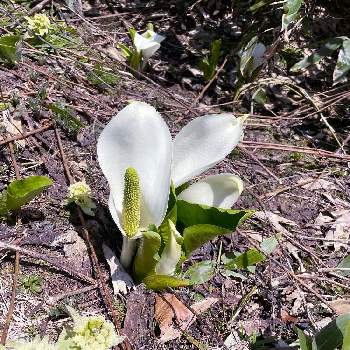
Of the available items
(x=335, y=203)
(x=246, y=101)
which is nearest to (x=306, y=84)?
(x=246, y=101)

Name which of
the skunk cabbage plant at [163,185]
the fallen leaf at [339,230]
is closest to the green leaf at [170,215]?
the skunk cabbage plant at [163,185]

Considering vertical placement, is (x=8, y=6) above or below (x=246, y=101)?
above

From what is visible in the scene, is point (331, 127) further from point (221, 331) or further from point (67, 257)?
point (67, 257)

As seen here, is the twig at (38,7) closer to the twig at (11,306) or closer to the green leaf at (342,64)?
the green leaf at (342,64)

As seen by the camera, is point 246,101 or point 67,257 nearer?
point 67,257

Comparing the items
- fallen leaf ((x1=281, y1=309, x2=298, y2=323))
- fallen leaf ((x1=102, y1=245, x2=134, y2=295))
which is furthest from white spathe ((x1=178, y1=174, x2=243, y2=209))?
fallen leaf ((x1=281, y1=309, x2=298, y2=323))

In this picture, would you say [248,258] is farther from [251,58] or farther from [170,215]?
[251,58]
